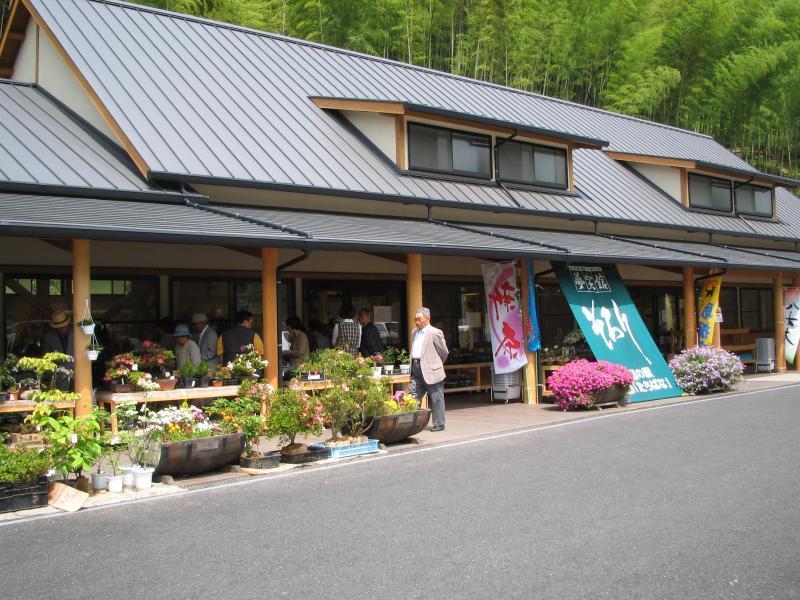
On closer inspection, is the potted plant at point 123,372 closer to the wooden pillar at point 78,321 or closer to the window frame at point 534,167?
the wooden pillar at point 78,321

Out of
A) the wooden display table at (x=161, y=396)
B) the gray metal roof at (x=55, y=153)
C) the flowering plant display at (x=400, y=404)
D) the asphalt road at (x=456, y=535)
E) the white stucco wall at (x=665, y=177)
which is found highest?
the white stucco wall at (x=665, y=177)

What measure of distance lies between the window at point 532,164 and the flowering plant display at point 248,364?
8.02 m

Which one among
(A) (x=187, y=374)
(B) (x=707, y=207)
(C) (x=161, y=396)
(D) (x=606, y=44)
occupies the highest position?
(D) (x=606, y=44)

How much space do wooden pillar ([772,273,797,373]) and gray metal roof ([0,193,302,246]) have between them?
14701 millimetres

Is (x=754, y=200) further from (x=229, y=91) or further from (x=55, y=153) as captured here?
(x=55, y=153)

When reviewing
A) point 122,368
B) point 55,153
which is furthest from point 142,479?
point 55,153

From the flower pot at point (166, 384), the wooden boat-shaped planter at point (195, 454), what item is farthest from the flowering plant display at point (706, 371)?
the wooden boat-shaped planter at point (195, 454)

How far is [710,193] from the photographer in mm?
22781

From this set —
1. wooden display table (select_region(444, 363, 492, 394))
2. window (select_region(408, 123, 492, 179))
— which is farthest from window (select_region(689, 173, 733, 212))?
wooden display table (select_region(444, 363, 492, 394))

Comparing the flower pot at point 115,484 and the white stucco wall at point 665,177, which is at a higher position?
the white stucco wall at point 665,177

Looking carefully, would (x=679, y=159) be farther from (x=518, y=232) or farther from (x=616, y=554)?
(x=616, y=554)

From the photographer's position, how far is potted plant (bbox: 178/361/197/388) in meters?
11.2

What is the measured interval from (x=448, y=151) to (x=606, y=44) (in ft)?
53.6

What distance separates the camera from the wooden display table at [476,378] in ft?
54.7
